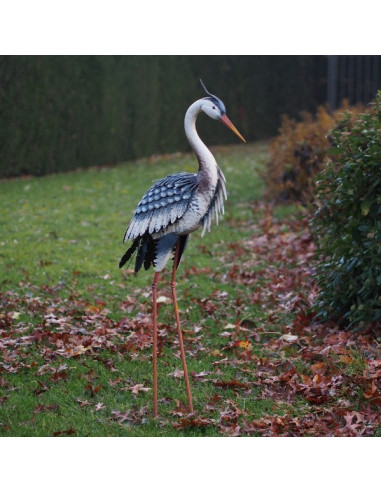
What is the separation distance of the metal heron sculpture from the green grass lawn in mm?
409

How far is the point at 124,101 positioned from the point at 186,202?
9015mm

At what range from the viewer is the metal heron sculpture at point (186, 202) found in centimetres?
359

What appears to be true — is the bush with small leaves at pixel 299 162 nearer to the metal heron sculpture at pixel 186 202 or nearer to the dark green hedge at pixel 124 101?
the dark green hedge at pixel 124 101

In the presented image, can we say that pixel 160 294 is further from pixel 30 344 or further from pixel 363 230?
pixel 363 230

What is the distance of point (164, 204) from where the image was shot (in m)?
3.67

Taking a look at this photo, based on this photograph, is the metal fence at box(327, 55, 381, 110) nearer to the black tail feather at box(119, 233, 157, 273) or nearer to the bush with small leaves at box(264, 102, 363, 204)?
the bush with small leaves at box(264, 102, 363, 204)

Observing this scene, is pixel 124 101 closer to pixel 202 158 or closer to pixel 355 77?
pixel 355 77

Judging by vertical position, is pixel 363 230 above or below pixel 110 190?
above

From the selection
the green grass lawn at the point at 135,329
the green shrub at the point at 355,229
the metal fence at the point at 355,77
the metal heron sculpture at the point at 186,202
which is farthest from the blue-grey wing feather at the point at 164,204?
the metal fence at the point at 355,77

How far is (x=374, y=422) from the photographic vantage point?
3.57 m

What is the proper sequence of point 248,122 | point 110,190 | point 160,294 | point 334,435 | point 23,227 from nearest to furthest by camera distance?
point 334,435 < point 160,294 < point 23,227 < point 110,190 < point 248,122

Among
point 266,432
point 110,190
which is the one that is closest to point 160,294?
point 266,432

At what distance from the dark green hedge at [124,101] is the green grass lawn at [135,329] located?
0.95 m

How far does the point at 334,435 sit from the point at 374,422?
239mm
